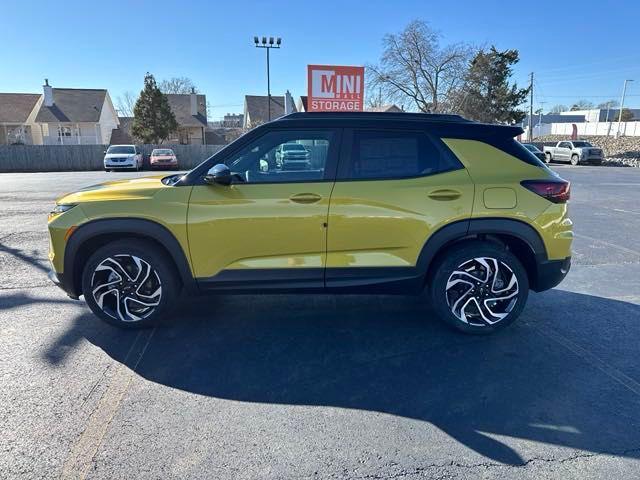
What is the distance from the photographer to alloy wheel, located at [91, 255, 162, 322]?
3568 millimetres

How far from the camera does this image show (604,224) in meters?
8.52

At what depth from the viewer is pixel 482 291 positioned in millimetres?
3631

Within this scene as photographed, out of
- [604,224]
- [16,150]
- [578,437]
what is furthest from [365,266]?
[16,150]

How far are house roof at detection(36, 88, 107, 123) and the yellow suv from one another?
43.4m

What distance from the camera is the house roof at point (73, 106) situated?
39.2m

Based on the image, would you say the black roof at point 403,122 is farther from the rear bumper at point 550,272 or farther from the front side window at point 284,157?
the rear bumper at point 550,272

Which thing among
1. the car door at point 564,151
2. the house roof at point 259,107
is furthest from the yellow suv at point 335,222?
the house roof at point 259,107

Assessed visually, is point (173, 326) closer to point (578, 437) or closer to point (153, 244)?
point (153, 244)

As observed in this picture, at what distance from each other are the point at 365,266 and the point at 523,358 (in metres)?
1.44

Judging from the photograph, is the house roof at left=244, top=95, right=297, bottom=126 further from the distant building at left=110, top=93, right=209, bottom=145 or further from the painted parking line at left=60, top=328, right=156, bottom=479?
the painted parking line at left=60, top=328, right=156, bottom=479

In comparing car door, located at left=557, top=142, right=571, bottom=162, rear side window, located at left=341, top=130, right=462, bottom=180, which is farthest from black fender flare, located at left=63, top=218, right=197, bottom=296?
car door, located at left=557, top=142, right=571, bottom=162

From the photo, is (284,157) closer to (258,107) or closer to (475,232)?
(475,232)

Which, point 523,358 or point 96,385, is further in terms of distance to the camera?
point 523,358

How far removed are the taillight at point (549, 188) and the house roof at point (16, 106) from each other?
48031 mm
